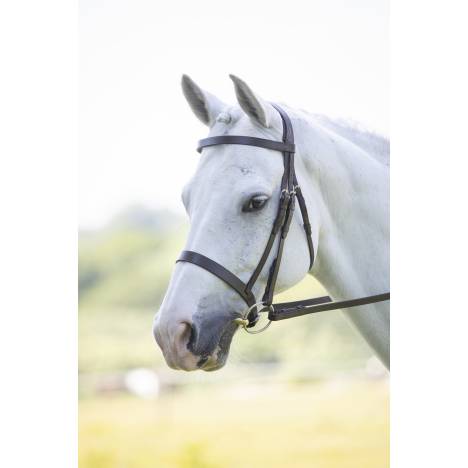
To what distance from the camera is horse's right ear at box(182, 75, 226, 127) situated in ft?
5.13

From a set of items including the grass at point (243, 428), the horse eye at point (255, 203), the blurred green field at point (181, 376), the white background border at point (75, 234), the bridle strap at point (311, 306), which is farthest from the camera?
the blurred green field at point (181, 376)

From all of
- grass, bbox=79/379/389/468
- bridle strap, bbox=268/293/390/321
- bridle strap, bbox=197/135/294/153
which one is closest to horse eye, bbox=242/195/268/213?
bridle strap, bbox=197/135/294/153

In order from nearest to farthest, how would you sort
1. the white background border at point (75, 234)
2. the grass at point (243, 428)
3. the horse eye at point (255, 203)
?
the horse eye at point (255, 203), the white background border at point (75, 234), the grass at point (243, 428)

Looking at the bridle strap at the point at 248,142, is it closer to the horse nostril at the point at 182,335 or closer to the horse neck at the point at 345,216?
the horse neck at the point at 345,216

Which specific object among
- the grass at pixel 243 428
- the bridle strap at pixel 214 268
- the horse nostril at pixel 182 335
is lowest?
the grass at pixel 243 428

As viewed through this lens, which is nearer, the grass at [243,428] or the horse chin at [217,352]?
the horse chin at [217,352]

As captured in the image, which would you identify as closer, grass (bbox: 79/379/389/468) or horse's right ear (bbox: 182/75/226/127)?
horse's right ear (bbox: 182/75/226/127)

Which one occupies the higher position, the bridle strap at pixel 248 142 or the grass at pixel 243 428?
the bridle strap at pixel 248 142

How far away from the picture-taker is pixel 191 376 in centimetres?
1222

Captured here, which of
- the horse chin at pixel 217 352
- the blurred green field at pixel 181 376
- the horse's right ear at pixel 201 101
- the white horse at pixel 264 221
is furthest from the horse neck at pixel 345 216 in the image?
the blurred green field at pixel 181 376

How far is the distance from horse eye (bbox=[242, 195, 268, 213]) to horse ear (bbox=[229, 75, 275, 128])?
0.20 m

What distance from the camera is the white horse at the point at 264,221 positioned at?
1.34 m

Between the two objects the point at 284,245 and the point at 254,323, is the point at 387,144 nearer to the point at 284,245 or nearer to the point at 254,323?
the point at 284,245

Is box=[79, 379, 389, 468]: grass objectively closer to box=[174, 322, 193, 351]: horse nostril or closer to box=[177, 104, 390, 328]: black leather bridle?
box=[177, 104, 390, 328]: black leather bridle
